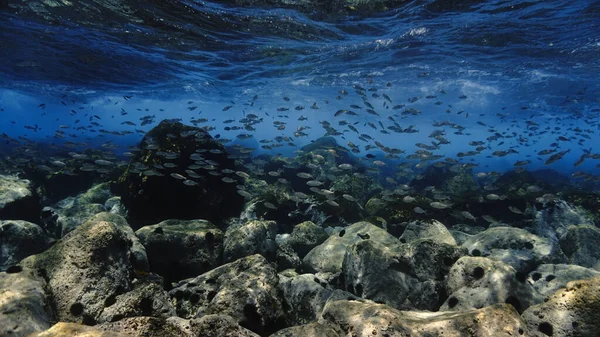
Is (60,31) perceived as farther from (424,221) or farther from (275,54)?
(424,221)

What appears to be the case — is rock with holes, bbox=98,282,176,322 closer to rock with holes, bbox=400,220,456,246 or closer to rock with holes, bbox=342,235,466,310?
rock with holes, bbox=342,235,466,310

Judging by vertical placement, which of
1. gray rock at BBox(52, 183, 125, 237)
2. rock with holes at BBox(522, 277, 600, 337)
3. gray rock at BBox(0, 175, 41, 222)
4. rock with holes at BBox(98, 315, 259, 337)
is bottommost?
gray rock at BBox(52, 183, 125, 237)

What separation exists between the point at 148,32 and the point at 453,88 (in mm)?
27196

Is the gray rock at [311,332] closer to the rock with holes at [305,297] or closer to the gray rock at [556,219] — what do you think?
the rock with holes at [305,297]

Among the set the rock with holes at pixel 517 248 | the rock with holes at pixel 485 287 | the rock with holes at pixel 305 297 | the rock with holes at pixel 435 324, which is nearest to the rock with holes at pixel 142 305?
the rock with holes at pixel 305 297

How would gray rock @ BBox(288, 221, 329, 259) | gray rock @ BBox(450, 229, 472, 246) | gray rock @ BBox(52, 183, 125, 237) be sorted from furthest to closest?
gray rock @ BBox(52, 183, 125, 237) < gray rock @ BBox(450, 229, 472, 246) < gray rock @ BBox(288, 221, 329, 259)

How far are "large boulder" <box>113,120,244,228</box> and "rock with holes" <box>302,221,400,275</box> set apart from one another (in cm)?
417

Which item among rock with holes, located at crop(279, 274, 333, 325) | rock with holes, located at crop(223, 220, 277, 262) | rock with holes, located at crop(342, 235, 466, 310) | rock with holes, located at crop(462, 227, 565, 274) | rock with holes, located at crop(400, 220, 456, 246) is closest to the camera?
rock with holes, located at crop(279, 274, 333, 325)

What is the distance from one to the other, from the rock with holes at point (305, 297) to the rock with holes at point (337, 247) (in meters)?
1.10

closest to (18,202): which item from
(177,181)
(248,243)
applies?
(177,181)

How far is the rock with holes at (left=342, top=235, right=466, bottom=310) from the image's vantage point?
5.62 metres

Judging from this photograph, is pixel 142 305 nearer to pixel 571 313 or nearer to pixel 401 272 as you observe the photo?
pixel 401 272

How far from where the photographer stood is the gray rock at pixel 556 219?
10.3 metres

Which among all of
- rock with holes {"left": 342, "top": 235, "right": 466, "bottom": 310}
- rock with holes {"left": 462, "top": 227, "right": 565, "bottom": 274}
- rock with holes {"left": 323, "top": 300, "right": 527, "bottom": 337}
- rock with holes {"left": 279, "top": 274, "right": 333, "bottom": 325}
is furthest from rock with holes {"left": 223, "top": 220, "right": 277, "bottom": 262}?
rock with holes {"left": 462, "top": 227, "right": 565, "bottom": 274}
